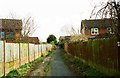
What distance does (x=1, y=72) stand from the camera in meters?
15.8

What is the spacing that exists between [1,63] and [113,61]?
5.56 meters

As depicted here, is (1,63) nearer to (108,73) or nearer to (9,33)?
(108,73)

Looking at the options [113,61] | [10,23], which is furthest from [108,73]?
[10,23]

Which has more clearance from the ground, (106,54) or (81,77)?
(106,54)

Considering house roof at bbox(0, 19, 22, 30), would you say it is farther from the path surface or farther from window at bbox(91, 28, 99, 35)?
the path surface

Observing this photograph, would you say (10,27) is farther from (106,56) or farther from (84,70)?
(106,56)

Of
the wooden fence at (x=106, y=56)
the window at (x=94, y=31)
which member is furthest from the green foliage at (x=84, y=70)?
the window at (x=94, y=31)

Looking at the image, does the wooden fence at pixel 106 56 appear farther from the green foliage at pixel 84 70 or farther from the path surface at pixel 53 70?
the path surface at pixel 53 70

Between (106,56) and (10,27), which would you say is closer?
(106,56)

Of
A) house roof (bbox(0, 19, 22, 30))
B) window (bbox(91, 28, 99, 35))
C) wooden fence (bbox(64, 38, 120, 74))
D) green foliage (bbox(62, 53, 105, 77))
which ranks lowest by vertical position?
green foliage (bbox(62, 53, 105, 77))

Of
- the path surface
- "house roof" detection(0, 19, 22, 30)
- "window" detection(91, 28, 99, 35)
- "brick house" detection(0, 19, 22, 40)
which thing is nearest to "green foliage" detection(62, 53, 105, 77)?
the path surface

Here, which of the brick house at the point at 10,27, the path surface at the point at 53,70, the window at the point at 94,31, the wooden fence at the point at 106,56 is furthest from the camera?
the window at the point at 94,31

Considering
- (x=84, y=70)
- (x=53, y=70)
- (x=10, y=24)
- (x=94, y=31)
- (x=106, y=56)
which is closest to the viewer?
(x=106, y=56)

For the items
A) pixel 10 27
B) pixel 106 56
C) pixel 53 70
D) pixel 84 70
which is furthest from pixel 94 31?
pixel 106 56
